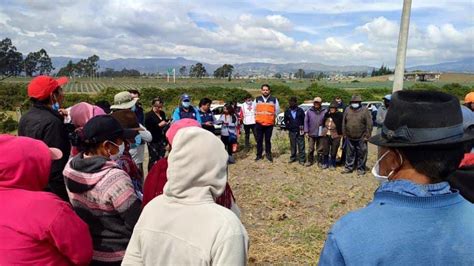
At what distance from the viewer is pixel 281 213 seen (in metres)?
6.43

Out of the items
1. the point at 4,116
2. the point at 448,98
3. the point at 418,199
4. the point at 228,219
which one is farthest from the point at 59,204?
the point at 4,116

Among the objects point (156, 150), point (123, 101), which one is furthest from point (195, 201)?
point (156, 150)

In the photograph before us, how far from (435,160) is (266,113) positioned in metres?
8.41

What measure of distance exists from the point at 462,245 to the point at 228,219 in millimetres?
848

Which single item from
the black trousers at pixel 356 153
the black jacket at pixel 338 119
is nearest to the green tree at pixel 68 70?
the black jacket at pixel 338 119

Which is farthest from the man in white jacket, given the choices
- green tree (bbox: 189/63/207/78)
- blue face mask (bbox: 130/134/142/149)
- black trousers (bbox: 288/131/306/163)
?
green tree (bbox: 189/63/207/78)

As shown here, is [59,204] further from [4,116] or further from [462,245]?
[4,116]

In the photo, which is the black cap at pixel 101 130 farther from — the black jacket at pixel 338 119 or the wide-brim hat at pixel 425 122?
the black jacket at pixel 338 119

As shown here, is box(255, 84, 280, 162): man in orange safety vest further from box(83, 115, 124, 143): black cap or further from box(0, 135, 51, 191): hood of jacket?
box(0, 135, 51, 191): hood of jacket

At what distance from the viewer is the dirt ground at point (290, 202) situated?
200 inches

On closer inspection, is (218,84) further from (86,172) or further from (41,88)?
(86,172)

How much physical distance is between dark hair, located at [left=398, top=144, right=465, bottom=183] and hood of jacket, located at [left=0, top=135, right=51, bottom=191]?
1.71 meters

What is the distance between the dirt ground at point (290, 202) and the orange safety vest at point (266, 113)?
3.45 ft

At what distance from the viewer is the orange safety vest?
9703 mm
